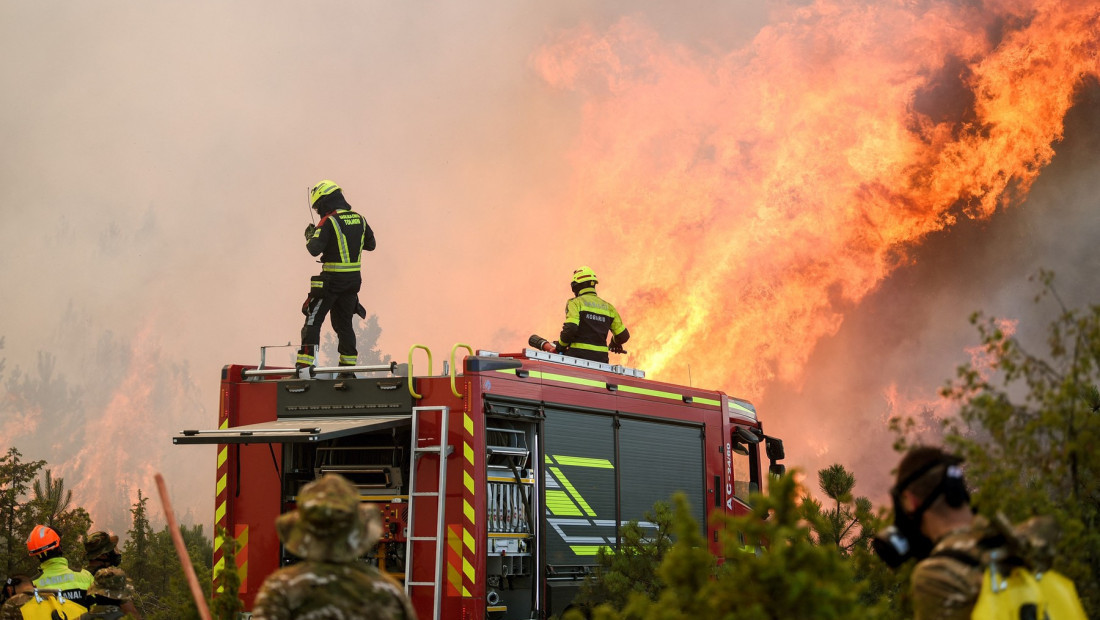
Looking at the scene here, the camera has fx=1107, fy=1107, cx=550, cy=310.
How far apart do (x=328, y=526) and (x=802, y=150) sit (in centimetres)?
2018

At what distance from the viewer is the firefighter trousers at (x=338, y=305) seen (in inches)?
403

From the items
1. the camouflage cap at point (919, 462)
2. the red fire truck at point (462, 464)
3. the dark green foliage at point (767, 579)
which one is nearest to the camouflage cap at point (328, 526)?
the dark green foliage at point (767, 579)

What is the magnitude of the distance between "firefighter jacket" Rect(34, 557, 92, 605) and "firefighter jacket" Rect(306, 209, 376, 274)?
3.85 m

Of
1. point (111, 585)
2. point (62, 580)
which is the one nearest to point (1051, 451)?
point (111, 585)

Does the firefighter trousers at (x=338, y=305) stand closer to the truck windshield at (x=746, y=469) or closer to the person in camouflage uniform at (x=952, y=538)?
the truck windshield at (x=746, y=469)

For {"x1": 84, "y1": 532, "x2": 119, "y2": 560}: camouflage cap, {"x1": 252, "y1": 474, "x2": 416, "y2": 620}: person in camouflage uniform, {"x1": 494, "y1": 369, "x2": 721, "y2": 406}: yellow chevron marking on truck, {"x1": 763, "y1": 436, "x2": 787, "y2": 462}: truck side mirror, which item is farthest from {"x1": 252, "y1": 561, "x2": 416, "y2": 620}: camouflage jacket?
{"x1": 763, "y1": 436, "x2": 787, "y2": 462}: truck side mirror

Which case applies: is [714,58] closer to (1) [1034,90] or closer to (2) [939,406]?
(1) [1034,90]

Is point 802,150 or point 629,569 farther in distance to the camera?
point 802,150

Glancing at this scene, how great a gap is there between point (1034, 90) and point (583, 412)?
52.3 feet

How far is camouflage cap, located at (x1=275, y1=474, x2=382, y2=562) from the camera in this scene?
143 inches

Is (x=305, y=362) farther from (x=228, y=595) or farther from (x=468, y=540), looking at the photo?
(x=228, y=595)

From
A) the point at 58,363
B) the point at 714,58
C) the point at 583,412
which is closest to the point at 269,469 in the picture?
the point at 583,412

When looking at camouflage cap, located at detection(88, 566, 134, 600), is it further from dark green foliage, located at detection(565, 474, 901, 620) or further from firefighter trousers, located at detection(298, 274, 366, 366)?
dark green foliage, located at detection(565, 474, 901, 620)

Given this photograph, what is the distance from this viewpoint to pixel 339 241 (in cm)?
1041
